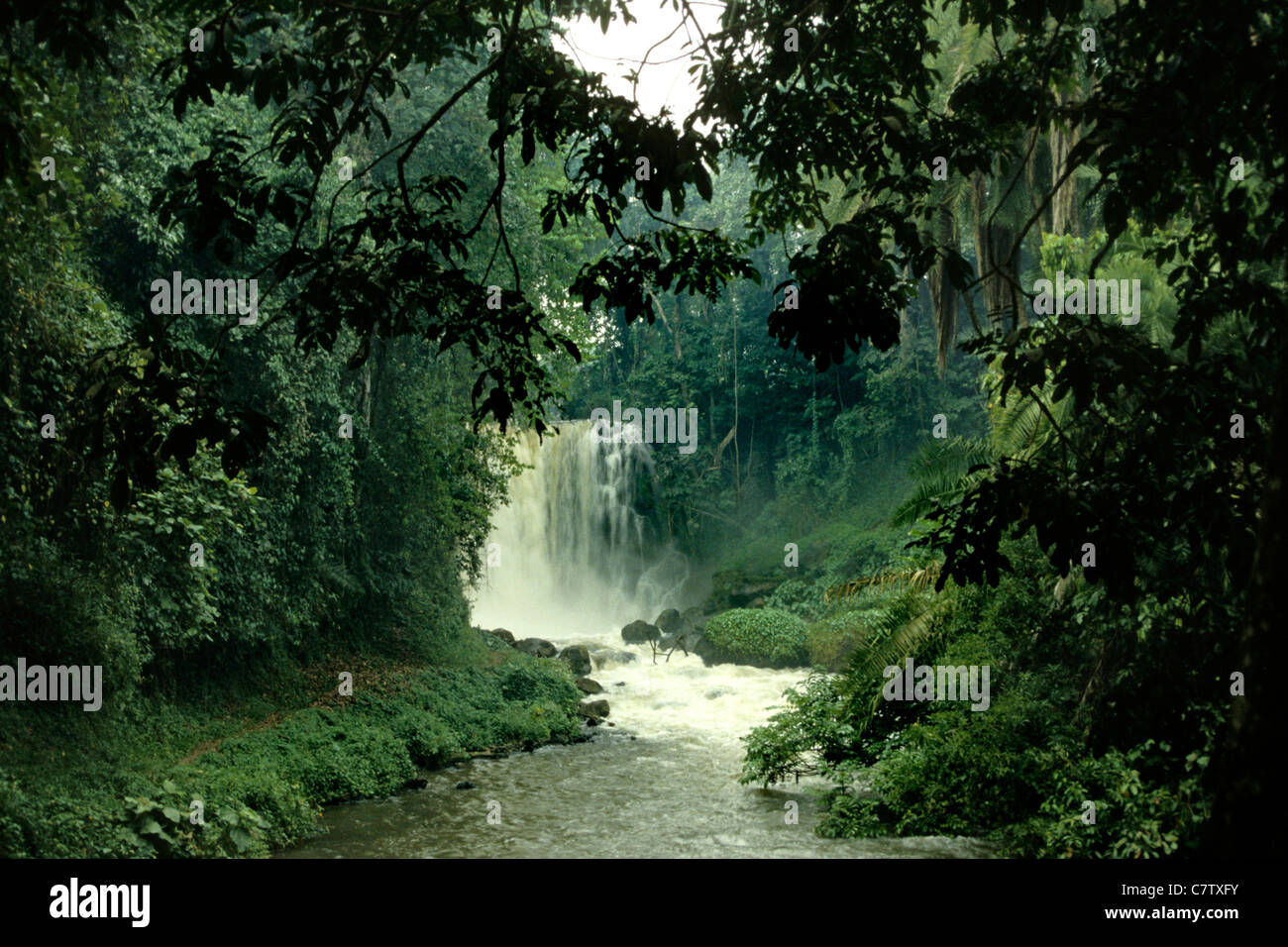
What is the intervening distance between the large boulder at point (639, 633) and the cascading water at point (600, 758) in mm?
630

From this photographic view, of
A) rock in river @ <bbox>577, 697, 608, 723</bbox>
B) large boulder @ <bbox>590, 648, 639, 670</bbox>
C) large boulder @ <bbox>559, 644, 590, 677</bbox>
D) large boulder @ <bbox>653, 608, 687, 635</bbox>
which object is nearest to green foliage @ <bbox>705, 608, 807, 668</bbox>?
large boulder @ <bbox>590, 648, 639, 670</bbox>

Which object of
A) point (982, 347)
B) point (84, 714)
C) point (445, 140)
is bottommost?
point (84, 714)

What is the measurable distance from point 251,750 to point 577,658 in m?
11.1

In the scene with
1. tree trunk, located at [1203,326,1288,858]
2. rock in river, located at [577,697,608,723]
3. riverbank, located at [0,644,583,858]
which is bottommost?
rock in river, located at [577,697,608,723]

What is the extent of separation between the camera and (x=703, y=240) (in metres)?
5.13

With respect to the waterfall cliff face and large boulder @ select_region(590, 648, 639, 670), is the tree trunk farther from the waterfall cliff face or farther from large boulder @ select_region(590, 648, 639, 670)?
the waterfall cliff face

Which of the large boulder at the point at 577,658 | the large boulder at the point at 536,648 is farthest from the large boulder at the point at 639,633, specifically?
the large boulder at the point at 577,658

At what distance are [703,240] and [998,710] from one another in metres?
6.51

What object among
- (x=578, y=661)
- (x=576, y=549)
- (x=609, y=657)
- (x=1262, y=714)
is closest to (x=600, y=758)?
(x=578, y=661)

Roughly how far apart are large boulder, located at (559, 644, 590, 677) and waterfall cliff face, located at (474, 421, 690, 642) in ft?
13.7

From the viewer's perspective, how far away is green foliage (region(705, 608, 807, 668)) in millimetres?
23984

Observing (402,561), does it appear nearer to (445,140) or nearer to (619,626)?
(445,140)

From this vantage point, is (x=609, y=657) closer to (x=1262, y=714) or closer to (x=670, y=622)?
(x=670, y=622)

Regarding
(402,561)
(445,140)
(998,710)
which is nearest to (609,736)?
(402,561)
